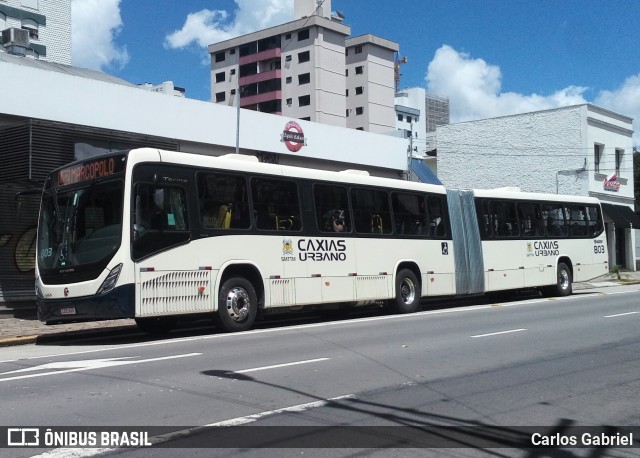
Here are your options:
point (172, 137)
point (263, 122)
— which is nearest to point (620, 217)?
point (263, 122)

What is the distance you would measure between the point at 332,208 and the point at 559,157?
25135 mm

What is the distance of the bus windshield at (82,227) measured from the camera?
42.0 feet

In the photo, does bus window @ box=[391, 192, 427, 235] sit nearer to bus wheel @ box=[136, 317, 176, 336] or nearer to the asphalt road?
the asphalt road

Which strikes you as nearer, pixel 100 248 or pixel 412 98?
pixel 100 248

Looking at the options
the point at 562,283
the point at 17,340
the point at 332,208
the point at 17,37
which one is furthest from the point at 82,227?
the point at 562,283

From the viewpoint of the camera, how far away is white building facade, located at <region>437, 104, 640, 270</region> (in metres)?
38.0

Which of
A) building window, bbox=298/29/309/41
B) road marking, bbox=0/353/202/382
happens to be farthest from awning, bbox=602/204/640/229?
building window, bbox=298/29/309/41

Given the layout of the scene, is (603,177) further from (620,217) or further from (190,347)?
(190,347)

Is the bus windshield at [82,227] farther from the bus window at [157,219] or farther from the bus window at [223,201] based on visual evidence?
the bus window at [223,201]

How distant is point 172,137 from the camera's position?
20359mm

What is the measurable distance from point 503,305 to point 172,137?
10382mm

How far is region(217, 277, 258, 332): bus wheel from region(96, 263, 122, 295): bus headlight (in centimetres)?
226

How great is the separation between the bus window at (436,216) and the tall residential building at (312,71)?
5949cm

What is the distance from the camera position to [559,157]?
3859 cm
